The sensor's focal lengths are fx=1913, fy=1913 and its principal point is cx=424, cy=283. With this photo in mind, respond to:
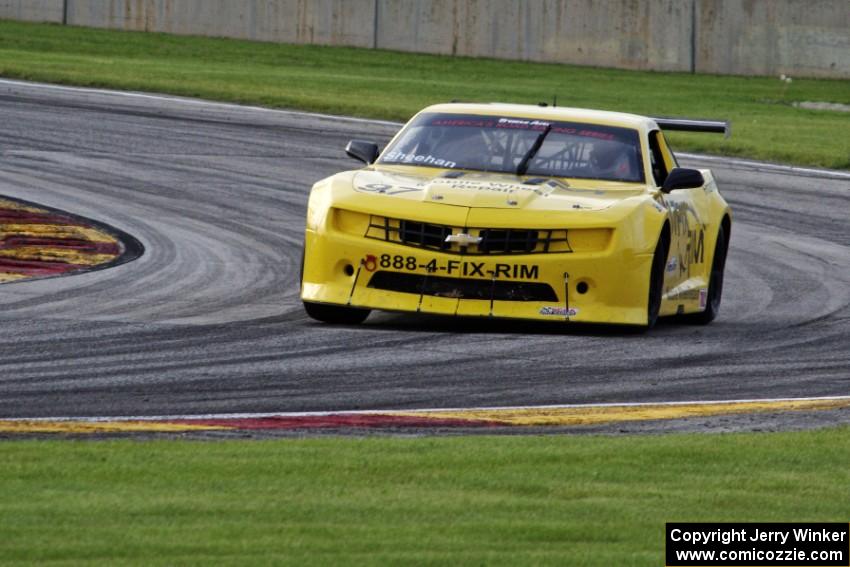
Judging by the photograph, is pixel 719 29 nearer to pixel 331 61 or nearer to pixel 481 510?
pixel 331 61

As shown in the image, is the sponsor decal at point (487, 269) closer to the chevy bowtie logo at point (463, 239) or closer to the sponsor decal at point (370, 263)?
the chevy bowtie logo at point (463, 239)

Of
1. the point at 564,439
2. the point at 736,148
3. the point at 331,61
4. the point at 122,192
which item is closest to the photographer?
the point at 564,439

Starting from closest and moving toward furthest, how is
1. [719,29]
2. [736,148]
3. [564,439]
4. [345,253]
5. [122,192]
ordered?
[564,439], [345,253], [122,192], [736,148], [719,29]

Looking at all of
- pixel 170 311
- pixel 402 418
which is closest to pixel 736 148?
pixel 170 311

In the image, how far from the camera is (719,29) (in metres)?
41.2

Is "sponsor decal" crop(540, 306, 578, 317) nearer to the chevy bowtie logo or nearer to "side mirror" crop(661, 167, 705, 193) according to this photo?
the chevy bowtie logo

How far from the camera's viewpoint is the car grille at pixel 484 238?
1073 cm

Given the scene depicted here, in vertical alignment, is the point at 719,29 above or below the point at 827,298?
above

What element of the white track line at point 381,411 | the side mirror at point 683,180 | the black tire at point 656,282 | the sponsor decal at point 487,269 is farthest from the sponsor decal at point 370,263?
the white track line at point 381,411

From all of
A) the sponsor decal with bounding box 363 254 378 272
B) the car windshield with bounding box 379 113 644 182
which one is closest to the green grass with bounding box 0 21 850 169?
the car windshield with bounding box 379 113 644 182

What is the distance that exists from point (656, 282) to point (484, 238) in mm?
1180

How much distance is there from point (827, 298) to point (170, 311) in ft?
→ 16.2

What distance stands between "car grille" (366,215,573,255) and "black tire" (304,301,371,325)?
0.57 m

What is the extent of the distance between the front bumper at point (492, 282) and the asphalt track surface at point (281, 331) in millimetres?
171
